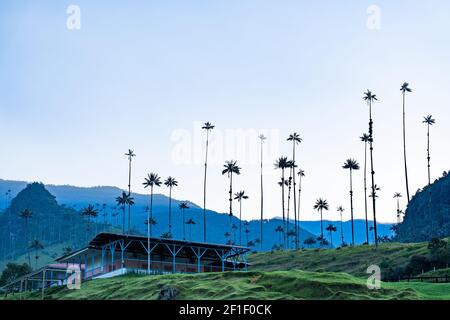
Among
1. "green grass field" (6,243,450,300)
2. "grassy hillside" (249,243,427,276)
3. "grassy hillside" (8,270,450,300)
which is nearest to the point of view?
"grassy hillside" (8,270,450,300)

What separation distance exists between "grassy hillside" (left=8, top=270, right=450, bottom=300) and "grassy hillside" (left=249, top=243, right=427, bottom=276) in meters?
42.9

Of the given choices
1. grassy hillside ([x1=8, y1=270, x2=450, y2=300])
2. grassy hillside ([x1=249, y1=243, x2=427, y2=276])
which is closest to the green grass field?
grassy hillside ([x1=8, y1=270, x2=450, y2=300])

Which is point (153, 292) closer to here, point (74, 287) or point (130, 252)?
point (74, 287)

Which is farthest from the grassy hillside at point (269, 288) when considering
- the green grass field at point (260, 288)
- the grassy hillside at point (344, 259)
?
the grassy hillside at point (344, 259)

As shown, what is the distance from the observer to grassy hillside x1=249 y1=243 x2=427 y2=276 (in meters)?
116

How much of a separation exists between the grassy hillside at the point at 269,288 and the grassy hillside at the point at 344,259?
42.9 m

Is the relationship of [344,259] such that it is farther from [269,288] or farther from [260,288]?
[260,288]

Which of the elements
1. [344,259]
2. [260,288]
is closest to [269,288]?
[260,288]

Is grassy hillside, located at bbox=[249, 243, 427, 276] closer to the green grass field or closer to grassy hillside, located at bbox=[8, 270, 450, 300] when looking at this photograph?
the green grass field

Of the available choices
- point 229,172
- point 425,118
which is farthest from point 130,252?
point 425,118

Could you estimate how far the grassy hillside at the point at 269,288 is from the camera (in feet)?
181

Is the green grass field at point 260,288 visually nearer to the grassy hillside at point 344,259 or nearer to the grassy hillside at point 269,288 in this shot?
the grassy hillside at point 269,288

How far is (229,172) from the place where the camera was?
544ft
